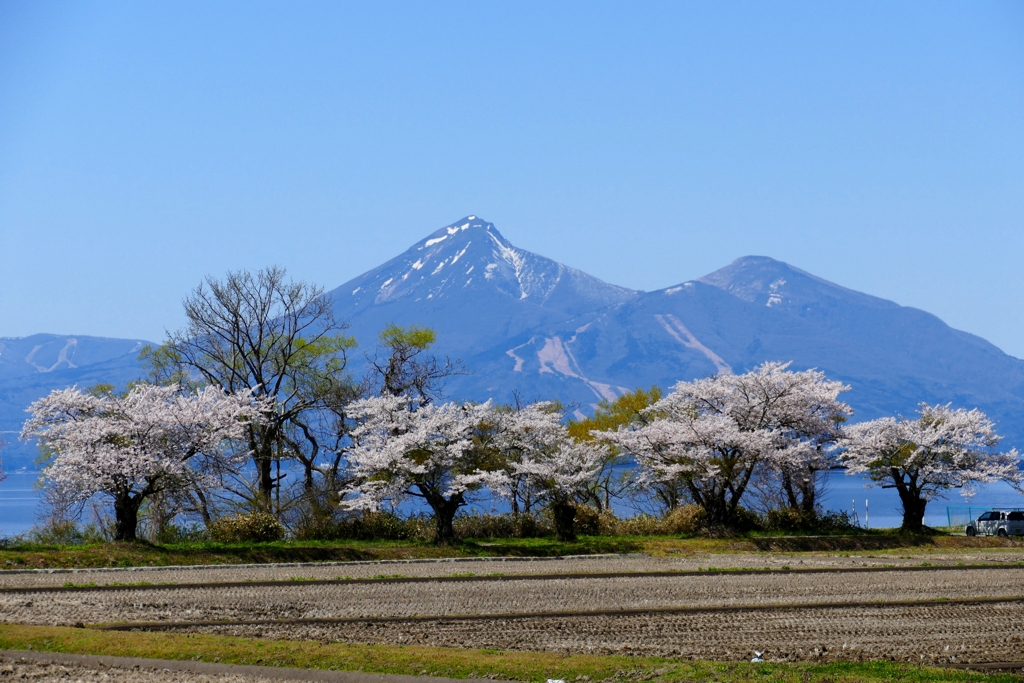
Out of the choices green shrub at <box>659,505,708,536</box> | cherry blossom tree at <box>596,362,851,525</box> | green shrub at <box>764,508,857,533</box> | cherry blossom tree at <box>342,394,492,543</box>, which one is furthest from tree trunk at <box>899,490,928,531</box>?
cherry blossom tree at <box>342,394,492,543</box>

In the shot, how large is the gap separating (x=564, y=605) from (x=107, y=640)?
854 centimetres

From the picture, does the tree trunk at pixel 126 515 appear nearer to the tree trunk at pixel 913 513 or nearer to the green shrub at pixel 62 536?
the green shrub at pixel 62 536

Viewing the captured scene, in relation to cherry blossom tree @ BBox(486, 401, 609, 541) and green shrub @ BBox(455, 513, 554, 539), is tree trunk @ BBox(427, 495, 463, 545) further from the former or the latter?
green shrub @ BBox(455, 513, 554, 539)

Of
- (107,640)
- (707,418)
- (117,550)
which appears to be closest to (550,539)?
(707,418)

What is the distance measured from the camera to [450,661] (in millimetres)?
13367

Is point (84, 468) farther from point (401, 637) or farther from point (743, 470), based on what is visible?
point (743, 470)

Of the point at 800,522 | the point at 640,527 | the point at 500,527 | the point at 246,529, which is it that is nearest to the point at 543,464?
the point at 500,527

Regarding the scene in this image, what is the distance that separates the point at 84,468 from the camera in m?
31.0

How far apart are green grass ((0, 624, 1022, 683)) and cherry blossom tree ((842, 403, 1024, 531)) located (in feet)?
102

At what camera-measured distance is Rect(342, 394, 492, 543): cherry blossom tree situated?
1351 inches

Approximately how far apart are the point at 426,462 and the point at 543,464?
15.6 ft

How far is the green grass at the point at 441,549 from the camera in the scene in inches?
1121

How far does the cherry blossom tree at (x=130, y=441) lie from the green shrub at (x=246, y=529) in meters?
1.60

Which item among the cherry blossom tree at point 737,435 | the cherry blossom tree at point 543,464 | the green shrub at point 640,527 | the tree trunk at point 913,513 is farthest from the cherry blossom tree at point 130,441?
the tree trunk at point 913,513
